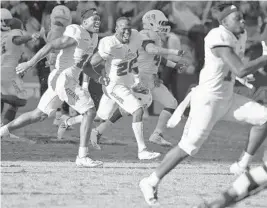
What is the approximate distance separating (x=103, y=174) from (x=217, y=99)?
2081 mm

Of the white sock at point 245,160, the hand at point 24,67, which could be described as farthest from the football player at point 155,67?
the white sock at point 245,160

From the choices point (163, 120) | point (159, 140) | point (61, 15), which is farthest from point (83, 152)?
point (61, 15)

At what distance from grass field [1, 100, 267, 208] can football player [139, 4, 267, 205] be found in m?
0.39

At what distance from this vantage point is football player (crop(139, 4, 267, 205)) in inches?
320

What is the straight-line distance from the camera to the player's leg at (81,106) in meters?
10.8

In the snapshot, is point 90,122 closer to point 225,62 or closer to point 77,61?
point 77,61

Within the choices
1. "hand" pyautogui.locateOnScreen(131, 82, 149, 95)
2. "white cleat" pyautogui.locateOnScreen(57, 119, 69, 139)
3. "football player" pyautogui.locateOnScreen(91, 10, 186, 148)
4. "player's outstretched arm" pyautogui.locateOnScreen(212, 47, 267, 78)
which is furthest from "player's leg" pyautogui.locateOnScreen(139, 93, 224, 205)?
"white cleat" pyautogui.locateOnScreen(57, 119, 69, 139)

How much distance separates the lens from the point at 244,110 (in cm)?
867

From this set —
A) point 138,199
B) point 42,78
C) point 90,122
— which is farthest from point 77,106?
point 42,78

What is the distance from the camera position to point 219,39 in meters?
8.29

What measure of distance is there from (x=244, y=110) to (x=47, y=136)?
19.6 ft

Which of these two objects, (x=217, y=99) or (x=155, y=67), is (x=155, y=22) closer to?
(x=155, y=67)

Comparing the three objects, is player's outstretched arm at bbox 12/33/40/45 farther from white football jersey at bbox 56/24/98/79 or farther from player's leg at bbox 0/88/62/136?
player's leg at bbox 0/88/62/136

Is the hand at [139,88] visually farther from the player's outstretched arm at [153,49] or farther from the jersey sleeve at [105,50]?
the jersey sleeve at [105,50]
